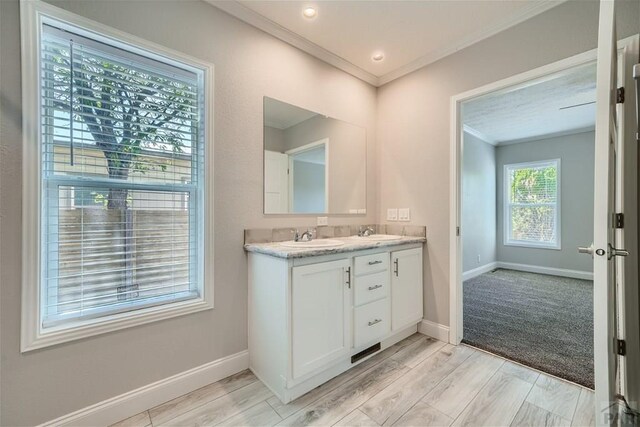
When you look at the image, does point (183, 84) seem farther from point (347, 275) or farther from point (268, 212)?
point (347, 275)

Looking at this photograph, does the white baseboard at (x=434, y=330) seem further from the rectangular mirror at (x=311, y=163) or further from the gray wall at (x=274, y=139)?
the gray wall at (x=274, y=139)

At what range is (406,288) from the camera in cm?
241

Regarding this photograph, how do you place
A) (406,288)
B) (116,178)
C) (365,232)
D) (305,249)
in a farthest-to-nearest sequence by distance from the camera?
(365,232) → (406,288) → (305,249) → (116,178)

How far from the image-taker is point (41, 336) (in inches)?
51.9

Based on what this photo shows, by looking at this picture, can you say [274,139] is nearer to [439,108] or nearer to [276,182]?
[276,182]

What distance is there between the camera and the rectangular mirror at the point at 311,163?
218cm

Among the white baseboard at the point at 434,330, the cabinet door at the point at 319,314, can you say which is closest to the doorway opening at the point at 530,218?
the white baseboard at the point at 434,330

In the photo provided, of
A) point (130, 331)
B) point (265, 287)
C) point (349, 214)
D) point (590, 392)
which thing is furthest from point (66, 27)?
point (590, 392)

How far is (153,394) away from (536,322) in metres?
3.46

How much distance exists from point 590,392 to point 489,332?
87 centimetres

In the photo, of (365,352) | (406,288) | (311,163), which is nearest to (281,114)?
(311,163)

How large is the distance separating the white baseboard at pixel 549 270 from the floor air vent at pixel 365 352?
4622 millimetres

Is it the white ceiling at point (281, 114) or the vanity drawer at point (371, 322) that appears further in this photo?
the white ceiling at point (281, 114)

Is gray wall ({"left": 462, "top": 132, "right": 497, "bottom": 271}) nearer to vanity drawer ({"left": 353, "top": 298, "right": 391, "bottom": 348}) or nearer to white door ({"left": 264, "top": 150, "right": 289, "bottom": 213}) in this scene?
vanity drawer ({"left": 353, "top": 298, "right": 391, "bottom": 348})
